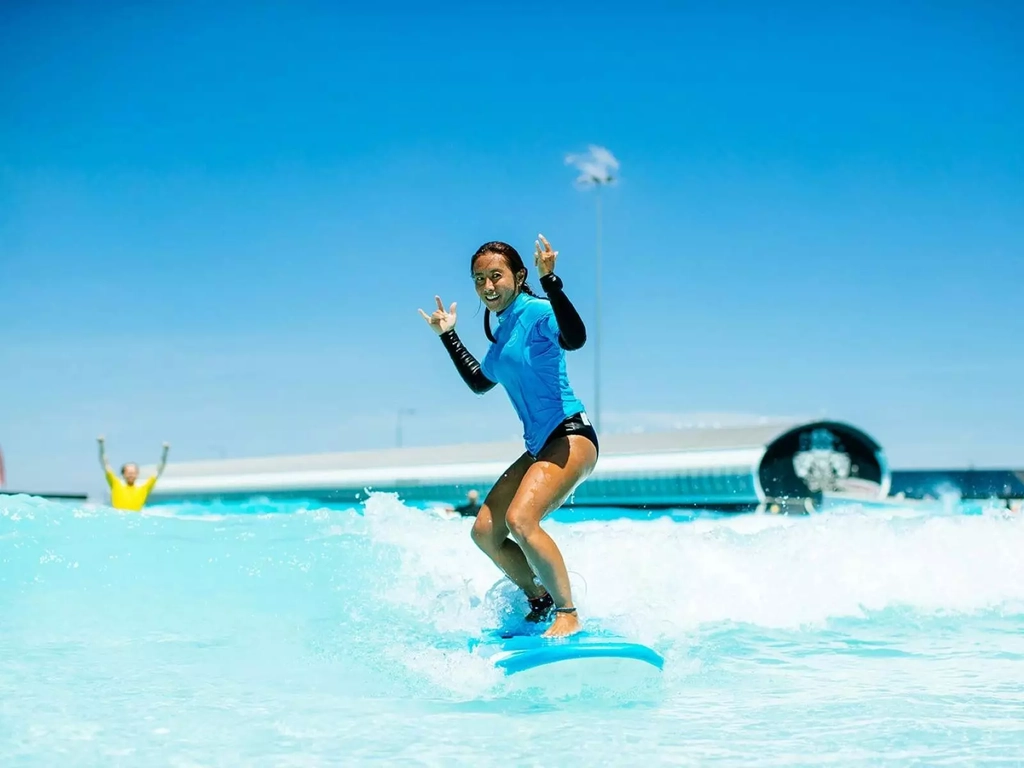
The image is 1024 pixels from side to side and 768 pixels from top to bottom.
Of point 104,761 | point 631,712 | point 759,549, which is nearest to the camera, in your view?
point 104,761

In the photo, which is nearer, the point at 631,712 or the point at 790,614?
the point at 631,712

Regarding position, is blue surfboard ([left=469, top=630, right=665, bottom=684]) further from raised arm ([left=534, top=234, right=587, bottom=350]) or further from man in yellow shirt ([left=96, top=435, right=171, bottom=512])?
man in yellow shirt ([left=96, top=435, right=171, bottom=512])

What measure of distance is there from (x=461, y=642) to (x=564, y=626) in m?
0.92

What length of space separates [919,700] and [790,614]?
266 centimetres

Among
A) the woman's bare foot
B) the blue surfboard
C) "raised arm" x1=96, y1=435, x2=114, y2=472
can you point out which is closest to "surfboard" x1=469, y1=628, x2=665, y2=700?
the blue surfboard

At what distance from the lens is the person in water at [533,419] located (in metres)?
4.73

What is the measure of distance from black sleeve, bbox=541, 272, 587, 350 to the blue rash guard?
0.17 meters

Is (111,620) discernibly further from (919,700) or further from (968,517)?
(968,517)

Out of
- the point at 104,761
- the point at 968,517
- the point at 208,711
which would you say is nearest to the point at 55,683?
the point at 208,711

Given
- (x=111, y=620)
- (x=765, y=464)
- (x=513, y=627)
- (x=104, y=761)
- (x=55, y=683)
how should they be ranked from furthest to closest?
(x=765, y=464)
(x=111, y=620)
(x=513, y=627)
(x=55, y=683)
(x=104, y=761)

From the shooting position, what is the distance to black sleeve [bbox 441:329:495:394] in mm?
5234

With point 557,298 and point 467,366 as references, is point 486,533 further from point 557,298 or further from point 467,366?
point 557,298

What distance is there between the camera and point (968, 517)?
371 inches

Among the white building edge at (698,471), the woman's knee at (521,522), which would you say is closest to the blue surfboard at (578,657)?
the woman's knee at (521,522)
